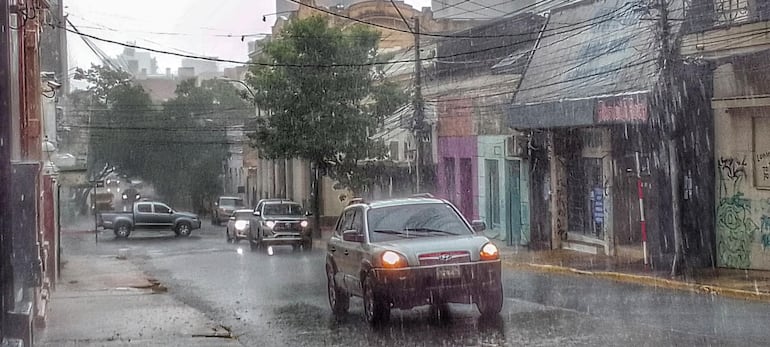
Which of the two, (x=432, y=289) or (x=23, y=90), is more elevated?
(x=23, y=90)

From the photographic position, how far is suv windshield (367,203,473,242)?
46.3 ft

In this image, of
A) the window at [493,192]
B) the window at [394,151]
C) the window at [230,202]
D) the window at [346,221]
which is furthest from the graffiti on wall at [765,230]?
the window at [230,202]

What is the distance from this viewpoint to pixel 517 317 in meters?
13.8

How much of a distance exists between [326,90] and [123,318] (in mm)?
22634

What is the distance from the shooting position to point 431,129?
3541 cm

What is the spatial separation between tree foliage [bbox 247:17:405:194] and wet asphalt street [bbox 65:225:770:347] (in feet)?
50.8

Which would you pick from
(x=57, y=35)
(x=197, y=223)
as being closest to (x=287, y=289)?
(x=57, y=35)

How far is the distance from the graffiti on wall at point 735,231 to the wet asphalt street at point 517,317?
2722mm

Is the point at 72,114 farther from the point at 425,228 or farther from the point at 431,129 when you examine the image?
the point at 425,228

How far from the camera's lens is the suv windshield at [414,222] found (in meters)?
14.1

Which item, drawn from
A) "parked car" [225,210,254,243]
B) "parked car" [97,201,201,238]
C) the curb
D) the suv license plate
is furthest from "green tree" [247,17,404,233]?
the suv license plate

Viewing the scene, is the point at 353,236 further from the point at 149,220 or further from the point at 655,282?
the point at 149,220

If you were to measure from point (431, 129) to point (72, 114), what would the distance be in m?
34.7

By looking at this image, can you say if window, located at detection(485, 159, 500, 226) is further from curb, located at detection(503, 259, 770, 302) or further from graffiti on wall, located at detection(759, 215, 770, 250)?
graffiti on wall, located at detection(759, 215, 770, 250)
